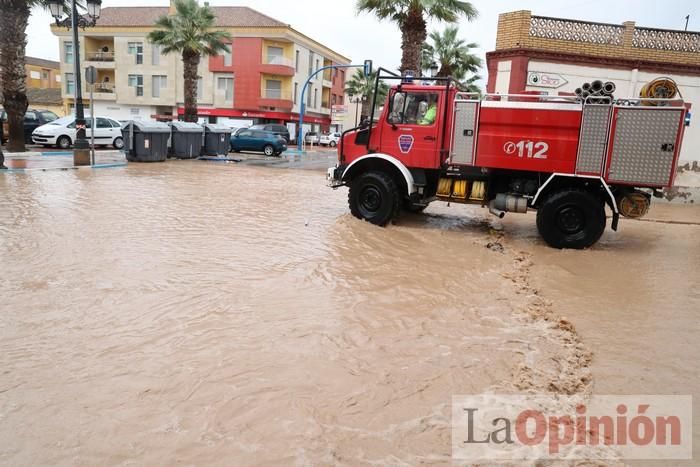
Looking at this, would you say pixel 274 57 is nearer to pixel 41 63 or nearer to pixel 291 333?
pixel 41 63

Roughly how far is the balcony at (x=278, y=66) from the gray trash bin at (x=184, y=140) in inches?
990

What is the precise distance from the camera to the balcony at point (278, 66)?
46.1 meters

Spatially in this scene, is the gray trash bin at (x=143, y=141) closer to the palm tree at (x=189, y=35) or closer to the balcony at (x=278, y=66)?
the palm tree at (x=189, y=35)

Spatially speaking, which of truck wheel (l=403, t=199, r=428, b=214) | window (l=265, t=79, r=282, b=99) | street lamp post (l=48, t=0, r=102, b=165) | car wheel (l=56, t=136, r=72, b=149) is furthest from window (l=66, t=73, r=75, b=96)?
truck wheel (l=403, t=199, r=428, b=214)

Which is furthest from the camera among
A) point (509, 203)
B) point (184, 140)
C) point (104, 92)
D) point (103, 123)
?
point (104, 92)

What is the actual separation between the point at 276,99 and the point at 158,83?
10.0 m

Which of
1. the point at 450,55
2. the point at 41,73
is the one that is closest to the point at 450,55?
the point at 450,55

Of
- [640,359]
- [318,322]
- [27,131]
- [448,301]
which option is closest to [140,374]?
[318,322]

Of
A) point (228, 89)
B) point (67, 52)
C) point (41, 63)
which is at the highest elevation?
point (41, 63)

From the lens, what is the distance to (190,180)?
15141 millimetres

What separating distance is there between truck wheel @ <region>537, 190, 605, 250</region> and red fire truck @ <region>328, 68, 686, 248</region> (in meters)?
0.02

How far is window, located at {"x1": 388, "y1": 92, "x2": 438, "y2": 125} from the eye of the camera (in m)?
9.13

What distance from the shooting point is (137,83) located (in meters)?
47.0

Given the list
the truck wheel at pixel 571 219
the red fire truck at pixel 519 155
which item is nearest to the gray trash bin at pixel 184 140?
the red fire truck at pixel 519 155
